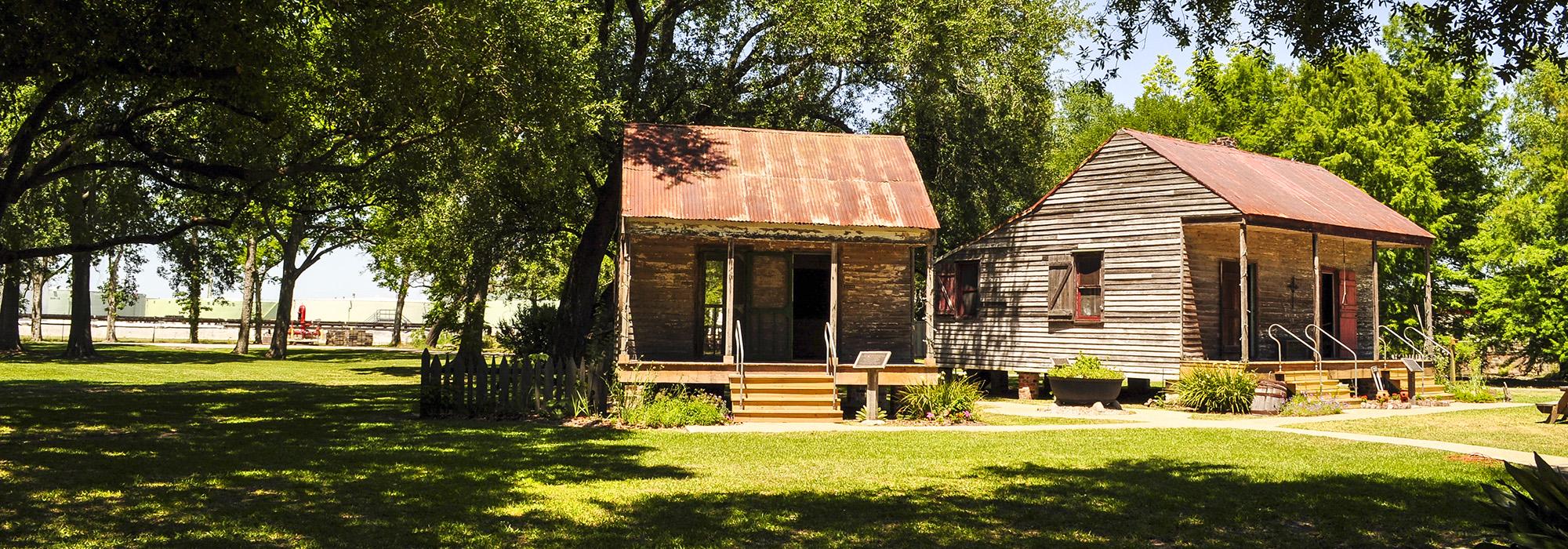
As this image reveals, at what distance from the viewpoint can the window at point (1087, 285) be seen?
86.6 ft

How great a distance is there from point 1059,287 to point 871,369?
8621mm

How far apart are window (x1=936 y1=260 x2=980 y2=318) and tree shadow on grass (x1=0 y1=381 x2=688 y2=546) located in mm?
14334

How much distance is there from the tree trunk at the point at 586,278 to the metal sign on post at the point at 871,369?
30.7 ft

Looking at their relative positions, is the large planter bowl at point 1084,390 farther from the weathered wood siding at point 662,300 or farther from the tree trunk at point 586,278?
the tree trunk at point 586,278

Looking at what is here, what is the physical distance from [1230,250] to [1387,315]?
14.6 meters

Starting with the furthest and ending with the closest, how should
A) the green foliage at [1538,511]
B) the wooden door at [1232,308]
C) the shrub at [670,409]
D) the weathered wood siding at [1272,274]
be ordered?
the wooden door at [1232,308] < the weathered wood siding at [1272,274] < the shrub at [670,409] < the green foliage at [1538,511]

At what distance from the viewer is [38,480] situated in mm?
11250

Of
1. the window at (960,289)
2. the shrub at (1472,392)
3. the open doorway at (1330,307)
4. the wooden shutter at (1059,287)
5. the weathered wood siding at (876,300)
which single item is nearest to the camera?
the weathered wood siding at (876,300)

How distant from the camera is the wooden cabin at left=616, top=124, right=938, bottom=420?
20484mm

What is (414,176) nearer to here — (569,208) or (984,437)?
(569,208)

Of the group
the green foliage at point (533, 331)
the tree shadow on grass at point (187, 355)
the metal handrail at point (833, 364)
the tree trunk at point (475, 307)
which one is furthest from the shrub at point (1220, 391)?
the tree shadow on grass at point (187, 355)

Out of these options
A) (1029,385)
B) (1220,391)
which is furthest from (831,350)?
(1029,385)

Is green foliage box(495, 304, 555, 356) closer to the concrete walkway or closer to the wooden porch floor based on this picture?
the wooden porch floor

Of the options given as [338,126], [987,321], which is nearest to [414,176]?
[338,126]
